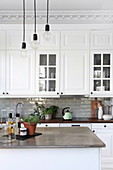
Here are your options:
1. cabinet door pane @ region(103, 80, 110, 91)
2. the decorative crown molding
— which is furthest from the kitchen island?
the decorative crown molding

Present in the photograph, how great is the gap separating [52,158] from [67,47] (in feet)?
8.47

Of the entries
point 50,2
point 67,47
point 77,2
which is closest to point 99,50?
point 67,47

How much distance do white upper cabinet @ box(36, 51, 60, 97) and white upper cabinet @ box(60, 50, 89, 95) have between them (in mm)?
139

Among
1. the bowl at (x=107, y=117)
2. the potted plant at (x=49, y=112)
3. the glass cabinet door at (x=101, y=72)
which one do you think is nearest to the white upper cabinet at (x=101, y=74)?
the glass cabinet door at (x=101, y=72)

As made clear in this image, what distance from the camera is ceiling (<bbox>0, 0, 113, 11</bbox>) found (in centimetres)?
379

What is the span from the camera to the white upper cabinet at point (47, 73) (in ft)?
14.5

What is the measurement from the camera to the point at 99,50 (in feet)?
14.4

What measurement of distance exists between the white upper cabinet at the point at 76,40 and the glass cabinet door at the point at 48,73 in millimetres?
324

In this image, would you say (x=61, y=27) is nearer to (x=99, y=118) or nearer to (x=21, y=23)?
(x=21, y=23)

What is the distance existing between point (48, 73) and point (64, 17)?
3.71ft

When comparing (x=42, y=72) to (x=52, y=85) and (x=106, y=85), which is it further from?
(x=106, y=85)

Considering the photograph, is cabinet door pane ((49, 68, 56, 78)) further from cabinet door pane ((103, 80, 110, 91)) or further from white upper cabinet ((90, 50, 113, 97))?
cabinet door pane ((103, 80, 110, 91))

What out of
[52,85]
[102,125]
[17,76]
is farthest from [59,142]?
[17,76]

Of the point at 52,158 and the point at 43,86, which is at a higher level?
the point at 43,86
